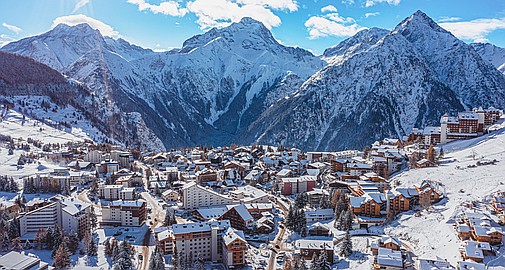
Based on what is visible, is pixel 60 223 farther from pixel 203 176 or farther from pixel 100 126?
pixel 100 126

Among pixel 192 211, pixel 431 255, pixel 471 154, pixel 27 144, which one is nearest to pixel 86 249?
pixel 192 211

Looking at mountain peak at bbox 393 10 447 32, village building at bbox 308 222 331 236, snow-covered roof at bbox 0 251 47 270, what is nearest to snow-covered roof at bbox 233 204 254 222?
village building at bbox 308 222 331 236

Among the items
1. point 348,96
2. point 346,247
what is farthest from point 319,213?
point 348,96

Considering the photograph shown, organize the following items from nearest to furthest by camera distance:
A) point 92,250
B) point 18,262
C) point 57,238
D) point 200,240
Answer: point 18,262 → point 200,240 → point 92,250 → point 57,238

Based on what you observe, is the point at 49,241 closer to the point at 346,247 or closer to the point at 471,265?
the point at 346,247

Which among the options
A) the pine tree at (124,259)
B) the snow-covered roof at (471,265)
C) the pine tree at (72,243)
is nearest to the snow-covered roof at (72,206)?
the pine tree at (72,243)

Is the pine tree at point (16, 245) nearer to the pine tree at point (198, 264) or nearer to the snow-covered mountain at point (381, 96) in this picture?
the pine tree at point (198, 264)
